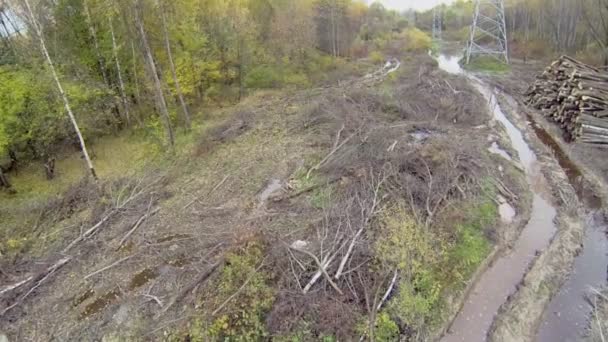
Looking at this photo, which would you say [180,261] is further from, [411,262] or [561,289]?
[561,289]

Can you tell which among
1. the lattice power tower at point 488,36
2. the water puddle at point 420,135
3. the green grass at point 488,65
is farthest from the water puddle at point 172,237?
the lattice power tower at point 488,36

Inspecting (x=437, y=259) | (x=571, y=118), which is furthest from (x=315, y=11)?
(x=437, y=259)

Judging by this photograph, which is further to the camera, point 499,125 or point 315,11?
point 315,11

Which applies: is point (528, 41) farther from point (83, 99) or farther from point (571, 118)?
point (83, 99)

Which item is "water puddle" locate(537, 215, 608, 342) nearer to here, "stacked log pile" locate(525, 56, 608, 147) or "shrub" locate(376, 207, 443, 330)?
"shrub" locate(376, 207, 443, 330)

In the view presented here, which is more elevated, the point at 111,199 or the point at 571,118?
the point at 111,199

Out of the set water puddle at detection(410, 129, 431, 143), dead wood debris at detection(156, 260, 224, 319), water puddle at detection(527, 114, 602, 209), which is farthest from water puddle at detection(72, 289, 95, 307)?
water puddle at detection(527, 114, 602, 209)

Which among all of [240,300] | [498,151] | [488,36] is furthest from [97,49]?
[488,36]

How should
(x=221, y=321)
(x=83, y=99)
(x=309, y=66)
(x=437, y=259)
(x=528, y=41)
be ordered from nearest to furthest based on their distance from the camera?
1. (x=221, y=321)
2. (x=437, y=259)
3. (x=83, y=99)
4. (x=309, y=66)
5. (x=528, y=41)
